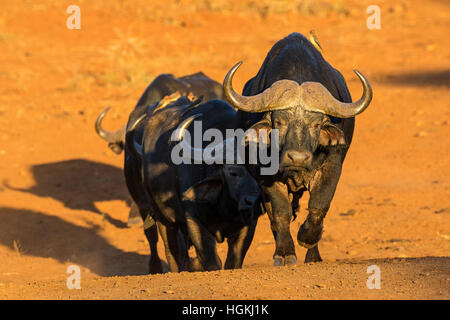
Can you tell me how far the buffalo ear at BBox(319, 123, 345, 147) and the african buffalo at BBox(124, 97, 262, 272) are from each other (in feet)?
2.79

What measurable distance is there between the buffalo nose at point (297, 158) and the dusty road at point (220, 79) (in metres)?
0.84

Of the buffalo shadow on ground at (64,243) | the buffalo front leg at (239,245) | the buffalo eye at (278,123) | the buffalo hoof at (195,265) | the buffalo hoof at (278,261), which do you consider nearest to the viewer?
the buffalo eye at (278,123)

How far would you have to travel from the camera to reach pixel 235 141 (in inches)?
296

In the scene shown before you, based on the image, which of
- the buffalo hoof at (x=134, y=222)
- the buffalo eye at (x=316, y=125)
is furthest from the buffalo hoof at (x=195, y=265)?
the buffalo hoof at (x=134, y=222)

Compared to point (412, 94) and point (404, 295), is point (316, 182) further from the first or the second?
point (412, 94)

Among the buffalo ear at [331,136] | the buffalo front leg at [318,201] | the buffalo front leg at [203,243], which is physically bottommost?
the buffalo front leg at [203,243]

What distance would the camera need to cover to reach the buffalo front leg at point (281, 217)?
6.99 metres

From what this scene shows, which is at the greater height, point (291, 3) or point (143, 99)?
point (291, 3)

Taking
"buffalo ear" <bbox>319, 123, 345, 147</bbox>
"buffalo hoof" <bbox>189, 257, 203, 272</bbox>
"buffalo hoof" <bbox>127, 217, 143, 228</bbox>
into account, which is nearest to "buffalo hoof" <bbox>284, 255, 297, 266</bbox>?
"buffalo ear" <bbox>319, 123, 345, 147</bbox>

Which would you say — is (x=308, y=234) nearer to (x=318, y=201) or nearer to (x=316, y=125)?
(x=318, y=201)

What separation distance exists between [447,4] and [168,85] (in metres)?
18.4

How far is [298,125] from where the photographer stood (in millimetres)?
6707

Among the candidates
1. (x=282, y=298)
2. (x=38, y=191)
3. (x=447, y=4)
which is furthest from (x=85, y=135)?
(x=447, y=4)

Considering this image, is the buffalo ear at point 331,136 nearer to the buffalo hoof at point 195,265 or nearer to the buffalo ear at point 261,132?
the buffalo ear at point 261,132
